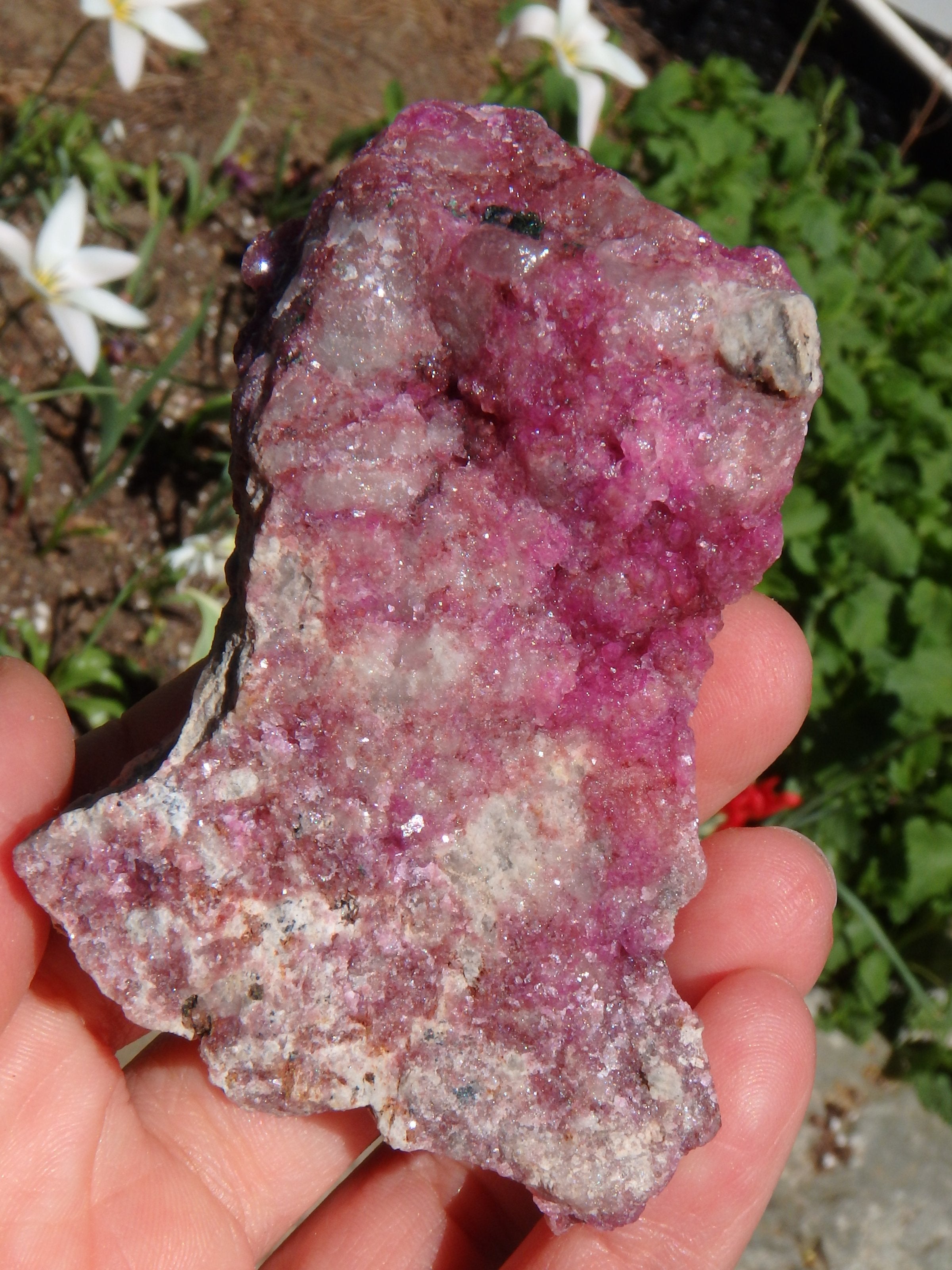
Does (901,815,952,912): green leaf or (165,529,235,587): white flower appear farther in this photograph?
(165,529,235,587): white flower

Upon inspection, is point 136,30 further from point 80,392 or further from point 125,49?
point 80,392

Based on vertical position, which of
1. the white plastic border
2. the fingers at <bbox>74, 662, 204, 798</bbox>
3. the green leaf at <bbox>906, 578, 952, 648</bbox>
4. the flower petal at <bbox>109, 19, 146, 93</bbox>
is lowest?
the fingers at <bbox>74, 662, 204, 798</bbox>

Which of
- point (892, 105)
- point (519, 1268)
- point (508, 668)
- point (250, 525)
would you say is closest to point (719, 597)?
point (508, 668)

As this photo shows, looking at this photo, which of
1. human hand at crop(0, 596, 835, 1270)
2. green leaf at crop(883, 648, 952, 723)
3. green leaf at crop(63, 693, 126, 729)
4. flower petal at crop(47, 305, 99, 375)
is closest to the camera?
human hand at crop(0, 596, 835, 1270)

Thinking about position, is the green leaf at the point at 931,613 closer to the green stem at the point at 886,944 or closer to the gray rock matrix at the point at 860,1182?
the green stem at the point at 886,944

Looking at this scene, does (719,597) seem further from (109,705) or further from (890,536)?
(109,705)

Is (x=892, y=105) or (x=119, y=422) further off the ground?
(x=892, y=105)

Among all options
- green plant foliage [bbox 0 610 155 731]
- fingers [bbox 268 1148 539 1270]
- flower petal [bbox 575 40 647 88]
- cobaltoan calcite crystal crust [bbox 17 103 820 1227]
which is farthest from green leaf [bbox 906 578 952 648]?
green plant foliage [bbox 0 610 155 731]

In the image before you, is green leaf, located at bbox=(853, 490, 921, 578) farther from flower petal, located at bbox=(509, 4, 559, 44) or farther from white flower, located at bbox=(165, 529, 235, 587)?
white flower, located at bbox=(165, 529, 235, 587)
